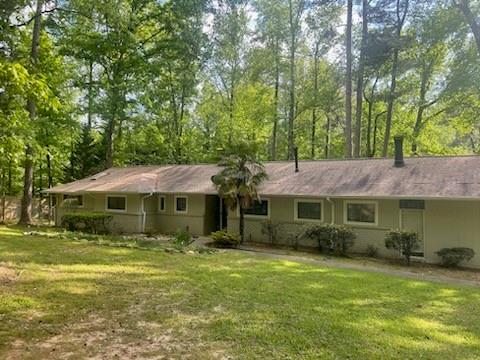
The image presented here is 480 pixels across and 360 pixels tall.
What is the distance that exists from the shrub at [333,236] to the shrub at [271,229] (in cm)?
190

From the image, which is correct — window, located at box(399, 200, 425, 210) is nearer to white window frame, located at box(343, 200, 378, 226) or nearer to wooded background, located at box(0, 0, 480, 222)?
white window frame, located at box(343, 200, 378, 226)

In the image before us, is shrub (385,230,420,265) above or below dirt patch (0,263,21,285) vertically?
above

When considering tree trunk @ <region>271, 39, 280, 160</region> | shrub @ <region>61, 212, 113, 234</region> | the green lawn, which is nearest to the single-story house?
shrub @ <region>61, 212, 113, 234</region>

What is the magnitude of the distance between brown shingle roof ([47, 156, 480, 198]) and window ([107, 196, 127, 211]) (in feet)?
2.32

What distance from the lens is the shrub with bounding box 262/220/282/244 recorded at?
53.6 feet

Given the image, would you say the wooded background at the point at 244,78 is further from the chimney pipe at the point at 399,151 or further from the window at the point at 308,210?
the chimney pipe at the point at 399,151

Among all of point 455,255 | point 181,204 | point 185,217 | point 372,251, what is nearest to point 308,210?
point 372,251

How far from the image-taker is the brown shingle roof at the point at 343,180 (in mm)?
13039

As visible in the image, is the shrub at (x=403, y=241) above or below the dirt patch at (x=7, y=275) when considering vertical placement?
above

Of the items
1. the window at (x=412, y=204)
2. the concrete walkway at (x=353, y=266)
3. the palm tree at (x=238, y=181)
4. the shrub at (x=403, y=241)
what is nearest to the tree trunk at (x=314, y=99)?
the palm tree at (x=238, y=181)

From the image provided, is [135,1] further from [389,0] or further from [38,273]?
[38,273]

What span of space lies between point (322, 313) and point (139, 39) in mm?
24913

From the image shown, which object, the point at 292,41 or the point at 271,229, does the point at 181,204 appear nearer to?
the point at 271,229

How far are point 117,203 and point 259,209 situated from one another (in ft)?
26.1
